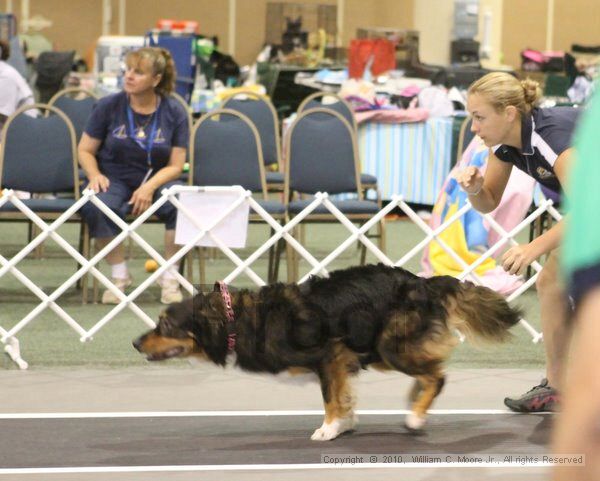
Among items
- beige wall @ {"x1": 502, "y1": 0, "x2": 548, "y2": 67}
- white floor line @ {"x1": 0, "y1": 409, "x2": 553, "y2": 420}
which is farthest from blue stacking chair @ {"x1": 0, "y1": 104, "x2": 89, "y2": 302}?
beige wall @ {"x1": 502, "y1": 0, "x2": 548, "y2": 67}

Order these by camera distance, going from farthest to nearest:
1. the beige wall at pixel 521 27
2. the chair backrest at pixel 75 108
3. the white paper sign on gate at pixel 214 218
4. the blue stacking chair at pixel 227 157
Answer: the beige wall at pixel 521 27, the chair backrest at pixel 75 108, the blue stacking chair at pixel 227 157, the white paper sign on gate at pixel 214 218

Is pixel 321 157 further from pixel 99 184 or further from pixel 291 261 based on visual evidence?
pixel 99 184

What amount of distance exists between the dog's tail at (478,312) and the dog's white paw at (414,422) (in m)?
0.31

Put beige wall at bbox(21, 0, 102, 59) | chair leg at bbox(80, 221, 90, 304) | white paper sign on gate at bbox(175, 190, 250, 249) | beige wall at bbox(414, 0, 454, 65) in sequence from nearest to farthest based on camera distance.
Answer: white paper sign on gate at bbox(175, 190, 250, 249), chair leg at bbox(80, 221, 90, 304), beige wall at bbox(414, 0, 454, 65), beige wall at bbox(21, 0, 102, 59)

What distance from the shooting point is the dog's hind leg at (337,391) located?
135 inches

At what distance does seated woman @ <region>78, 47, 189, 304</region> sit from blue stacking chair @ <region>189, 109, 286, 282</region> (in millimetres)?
206

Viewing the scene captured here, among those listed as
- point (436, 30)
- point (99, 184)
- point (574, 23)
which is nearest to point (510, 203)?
point (99, 184)

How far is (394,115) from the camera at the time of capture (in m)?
8.65

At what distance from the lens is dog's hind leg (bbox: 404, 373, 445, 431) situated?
351cm

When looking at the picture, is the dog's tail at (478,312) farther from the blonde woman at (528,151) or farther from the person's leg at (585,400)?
the person's leg at (585,400)

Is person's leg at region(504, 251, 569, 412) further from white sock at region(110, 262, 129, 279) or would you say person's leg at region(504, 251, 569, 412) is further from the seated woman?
white sock at region(110, 262, 129, 279)

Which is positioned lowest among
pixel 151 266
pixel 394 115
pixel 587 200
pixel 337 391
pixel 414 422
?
pixel 151 266

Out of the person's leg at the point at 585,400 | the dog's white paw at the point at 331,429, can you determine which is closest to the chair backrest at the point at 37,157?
the dog's white paw at the point at 331,429

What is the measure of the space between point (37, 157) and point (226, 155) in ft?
3.26
